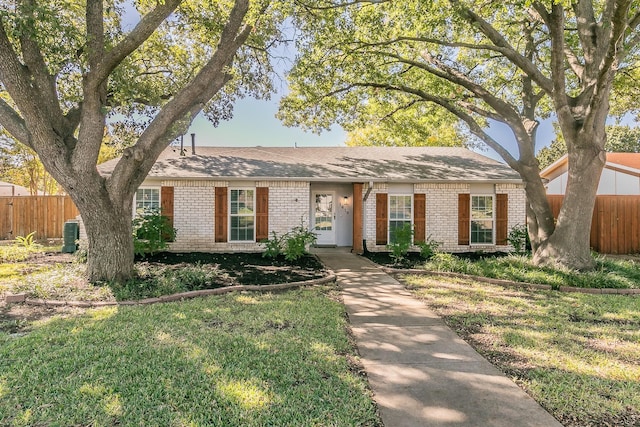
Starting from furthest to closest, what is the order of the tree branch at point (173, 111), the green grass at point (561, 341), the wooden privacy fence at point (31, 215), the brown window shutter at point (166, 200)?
the wooden privacy fence at point (31, 215), the brown window shutter at point (166, 200), the tree branch at point (173, 111), the green grass at point (561, 341)

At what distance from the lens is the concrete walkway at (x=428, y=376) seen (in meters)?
2.88

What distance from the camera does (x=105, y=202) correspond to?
272 inches

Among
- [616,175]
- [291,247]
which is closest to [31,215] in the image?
[291,247]

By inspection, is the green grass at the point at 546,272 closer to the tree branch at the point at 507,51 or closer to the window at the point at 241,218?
the tree branch at the point at 507,51

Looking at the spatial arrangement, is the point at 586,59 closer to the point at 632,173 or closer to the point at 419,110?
the point at 419,110

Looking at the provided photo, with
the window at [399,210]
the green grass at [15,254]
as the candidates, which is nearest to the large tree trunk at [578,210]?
the window at [399,210]

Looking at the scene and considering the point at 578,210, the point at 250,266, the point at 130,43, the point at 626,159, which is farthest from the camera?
the point at 626,159

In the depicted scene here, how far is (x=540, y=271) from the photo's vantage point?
8.34 metres

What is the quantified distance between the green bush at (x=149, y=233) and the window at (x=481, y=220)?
408 inches

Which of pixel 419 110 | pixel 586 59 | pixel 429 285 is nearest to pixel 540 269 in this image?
pixel 429 285

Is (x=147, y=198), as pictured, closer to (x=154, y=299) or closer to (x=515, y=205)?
(x=154, y=299)

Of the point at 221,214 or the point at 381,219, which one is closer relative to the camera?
the point at 221,214

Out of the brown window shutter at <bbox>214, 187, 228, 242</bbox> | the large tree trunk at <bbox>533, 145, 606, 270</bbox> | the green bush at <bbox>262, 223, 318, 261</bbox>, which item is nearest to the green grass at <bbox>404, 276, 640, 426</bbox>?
the large tree trunk at <bbox>533, 145, 606, 270</bbox>

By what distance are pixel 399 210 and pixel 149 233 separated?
26.8 ft
